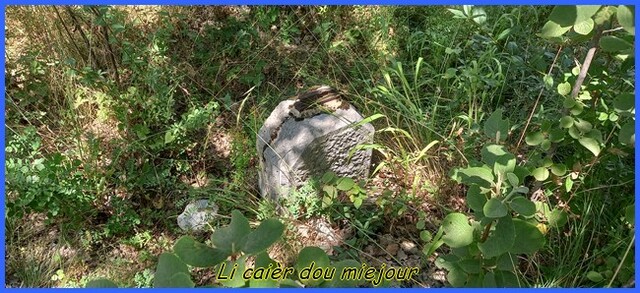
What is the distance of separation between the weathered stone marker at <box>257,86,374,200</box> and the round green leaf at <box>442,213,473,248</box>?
3.23ft

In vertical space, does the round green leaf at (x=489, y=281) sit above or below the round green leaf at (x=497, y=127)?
below

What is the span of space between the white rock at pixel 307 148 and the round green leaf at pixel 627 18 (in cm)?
129

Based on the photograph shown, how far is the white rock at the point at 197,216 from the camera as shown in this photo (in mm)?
2372

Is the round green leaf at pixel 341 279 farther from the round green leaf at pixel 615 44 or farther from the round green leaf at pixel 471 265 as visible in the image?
the round green leaf at pixel 615 44

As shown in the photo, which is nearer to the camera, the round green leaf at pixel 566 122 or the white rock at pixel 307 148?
the round green leaf at pixel 566 122

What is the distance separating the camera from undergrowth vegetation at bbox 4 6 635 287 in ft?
5.73

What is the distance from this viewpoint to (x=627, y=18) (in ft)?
3.85

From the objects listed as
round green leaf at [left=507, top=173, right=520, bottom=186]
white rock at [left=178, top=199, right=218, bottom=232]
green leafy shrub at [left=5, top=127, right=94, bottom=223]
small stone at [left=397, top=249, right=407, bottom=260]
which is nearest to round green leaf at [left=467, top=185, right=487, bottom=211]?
round green leaf at [left=507, top=173, right=520, bottom=186]

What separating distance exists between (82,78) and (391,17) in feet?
5.24

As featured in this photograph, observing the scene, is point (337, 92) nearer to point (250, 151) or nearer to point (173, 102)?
point (250, 151)

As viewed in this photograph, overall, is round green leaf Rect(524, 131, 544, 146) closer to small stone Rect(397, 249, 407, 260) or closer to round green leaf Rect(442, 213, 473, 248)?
round green leaf Rect(442, 213, 473, 248)

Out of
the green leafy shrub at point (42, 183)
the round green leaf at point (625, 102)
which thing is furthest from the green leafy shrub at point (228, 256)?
the green leafy shrub at point (42, 183)

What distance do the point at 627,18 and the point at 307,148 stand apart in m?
1.38

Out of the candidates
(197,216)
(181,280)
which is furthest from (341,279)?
(197,216)
